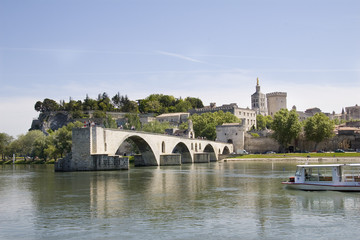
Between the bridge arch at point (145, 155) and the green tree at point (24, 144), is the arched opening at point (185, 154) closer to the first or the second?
the bridge arch at point (145, 155)

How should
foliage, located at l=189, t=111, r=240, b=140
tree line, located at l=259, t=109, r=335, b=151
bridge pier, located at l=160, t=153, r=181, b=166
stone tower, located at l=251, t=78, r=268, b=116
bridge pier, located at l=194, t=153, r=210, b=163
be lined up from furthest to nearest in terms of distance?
stone tower, located at l=251, t=78, r=268, b=116
foliage, located at l=189, t=111, r=240, b=140
tree line, located at l=259, t=109, r=335, b=151
bridge pier, located at l=194, t=153, r=210, b=163
bridge pier, located at l=160, t=153, r=181, b=166

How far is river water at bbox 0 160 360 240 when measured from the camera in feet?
52.5

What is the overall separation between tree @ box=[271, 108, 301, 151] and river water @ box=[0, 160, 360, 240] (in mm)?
61512

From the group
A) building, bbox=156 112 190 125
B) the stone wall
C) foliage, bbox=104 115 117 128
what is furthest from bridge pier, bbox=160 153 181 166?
building, bbox=156 112 190 125

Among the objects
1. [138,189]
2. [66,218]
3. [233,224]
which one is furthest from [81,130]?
[233,224]

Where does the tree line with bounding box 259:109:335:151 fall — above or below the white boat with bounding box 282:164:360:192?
above

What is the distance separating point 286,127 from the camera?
8969 centimetres

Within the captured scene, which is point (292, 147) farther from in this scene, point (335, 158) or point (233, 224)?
point (233, 224)

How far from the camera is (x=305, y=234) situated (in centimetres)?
1563

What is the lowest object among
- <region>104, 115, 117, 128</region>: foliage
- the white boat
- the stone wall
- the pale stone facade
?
the white boat

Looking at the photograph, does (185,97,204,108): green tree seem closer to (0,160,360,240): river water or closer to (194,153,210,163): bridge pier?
(194,153,210,163): bridge pier

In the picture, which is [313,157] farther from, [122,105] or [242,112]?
[122,105]

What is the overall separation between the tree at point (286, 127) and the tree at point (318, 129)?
→ 2210 mm

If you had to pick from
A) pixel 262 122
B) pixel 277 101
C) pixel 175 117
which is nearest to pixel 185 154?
pixel 175 117
